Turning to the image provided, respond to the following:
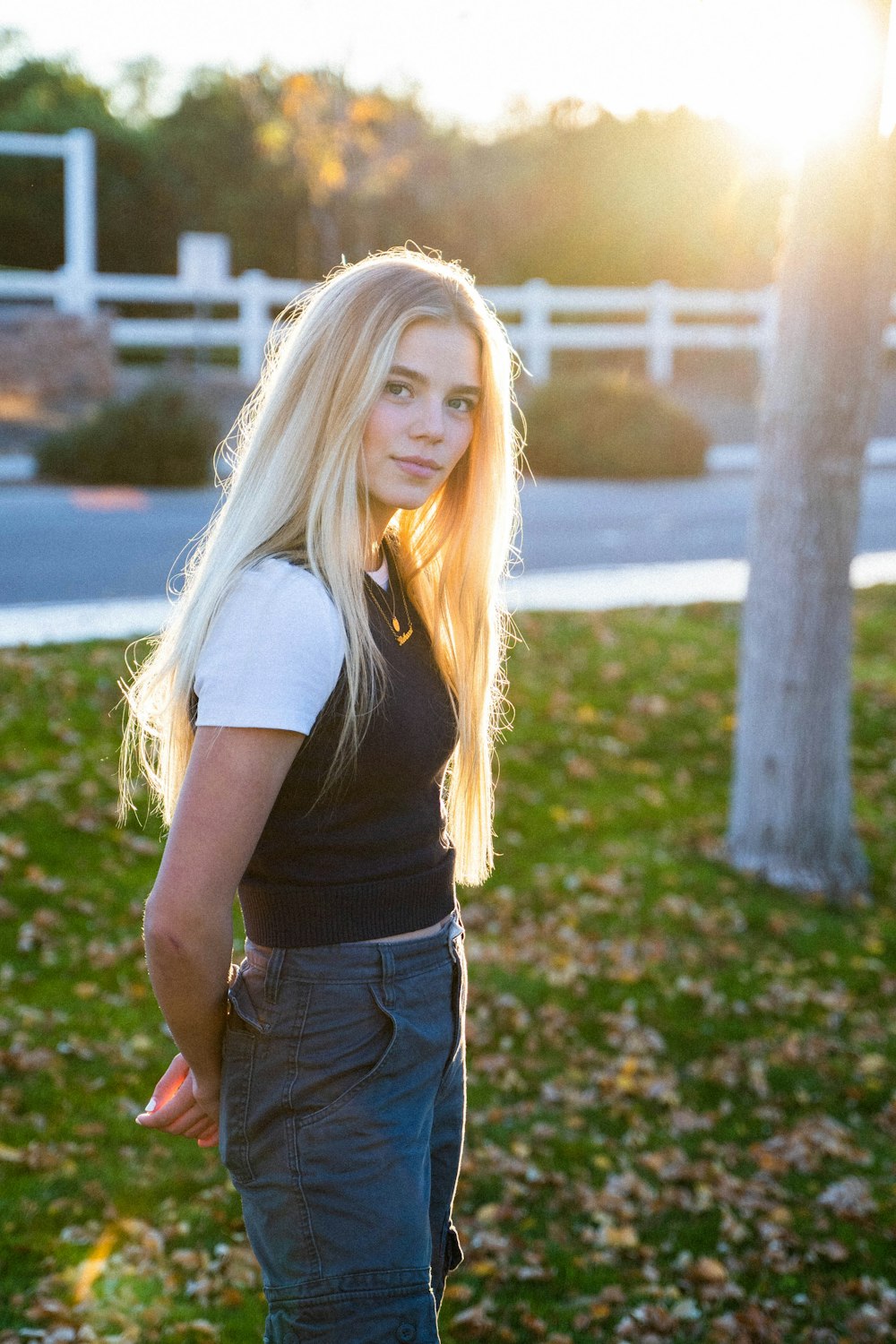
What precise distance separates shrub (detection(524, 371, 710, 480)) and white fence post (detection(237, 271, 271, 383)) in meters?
4.81

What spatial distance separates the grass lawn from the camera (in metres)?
3.74

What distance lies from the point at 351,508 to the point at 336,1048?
78 centimetres

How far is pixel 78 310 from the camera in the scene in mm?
21578

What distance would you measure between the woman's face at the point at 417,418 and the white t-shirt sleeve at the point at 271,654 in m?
0.28

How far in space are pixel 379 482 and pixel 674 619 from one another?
823cm

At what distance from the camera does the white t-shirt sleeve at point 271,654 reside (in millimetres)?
1915

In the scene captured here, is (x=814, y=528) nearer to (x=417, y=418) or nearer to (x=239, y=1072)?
(x=417, y=418)

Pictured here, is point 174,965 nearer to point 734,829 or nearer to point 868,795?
point 734,829

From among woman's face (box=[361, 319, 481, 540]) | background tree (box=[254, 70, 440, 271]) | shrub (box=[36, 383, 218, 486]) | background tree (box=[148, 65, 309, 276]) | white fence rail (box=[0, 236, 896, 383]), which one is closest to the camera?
woman's face (box=[361, 319, 481, 540])

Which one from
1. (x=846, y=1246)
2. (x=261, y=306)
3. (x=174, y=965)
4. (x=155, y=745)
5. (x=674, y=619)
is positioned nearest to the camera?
(x=174, y=965)

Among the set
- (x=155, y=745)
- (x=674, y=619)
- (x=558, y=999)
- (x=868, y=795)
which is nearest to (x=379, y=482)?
(x=155, y=745)

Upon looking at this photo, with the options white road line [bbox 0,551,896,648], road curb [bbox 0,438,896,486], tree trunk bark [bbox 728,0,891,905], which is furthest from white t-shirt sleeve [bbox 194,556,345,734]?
road curb [bbox 0,438,896,486]

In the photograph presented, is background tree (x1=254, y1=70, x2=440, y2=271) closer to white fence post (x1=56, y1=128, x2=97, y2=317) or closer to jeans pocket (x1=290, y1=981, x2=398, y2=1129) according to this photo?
white fence post (x1=56, y1=128, x2=97, y2=317)

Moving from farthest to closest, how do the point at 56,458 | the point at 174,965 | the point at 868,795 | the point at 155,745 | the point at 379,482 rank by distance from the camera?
the point at 56,458 → the point at 868,795 → the point at 155,745 → the point at 379,482 → the point at 174,965
